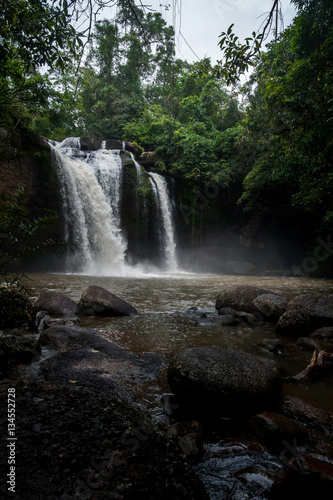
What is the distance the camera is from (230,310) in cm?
598

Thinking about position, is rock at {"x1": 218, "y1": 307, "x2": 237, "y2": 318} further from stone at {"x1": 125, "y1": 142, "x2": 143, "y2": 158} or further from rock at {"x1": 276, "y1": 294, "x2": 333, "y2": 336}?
stone at {"x1": 125, "y1": 142, "x2": 143, "y2": 158}

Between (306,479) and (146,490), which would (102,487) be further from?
(306,479)

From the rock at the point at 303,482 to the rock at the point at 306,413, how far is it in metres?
0.72

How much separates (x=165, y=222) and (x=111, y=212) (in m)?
4.26

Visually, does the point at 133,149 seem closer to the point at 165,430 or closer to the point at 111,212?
the point at 111,212

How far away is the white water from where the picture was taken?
14477 millimetres

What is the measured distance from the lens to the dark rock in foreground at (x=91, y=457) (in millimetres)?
1125

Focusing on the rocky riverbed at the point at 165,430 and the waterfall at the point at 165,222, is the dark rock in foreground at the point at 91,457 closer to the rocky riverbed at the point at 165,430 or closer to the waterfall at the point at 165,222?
the rocky riverbed at the point at 165,430

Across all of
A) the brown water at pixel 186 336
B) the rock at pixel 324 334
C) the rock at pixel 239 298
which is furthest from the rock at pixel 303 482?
the rock at pixel 239 298

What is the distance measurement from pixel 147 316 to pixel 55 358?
110 inches

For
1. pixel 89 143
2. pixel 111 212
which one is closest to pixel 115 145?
pixel 89 143

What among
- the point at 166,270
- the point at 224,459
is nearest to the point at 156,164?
the point at 166,270

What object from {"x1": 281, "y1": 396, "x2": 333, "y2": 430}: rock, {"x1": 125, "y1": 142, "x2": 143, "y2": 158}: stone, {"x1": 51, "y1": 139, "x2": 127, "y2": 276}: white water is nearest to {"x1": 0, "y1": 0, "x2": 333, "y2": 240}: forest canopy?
{"x1": 125, "y1": 142, "x2": 143, "y2": 158}: stone

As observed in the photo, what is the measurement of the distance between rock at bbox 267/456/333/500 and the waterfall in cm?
1703
